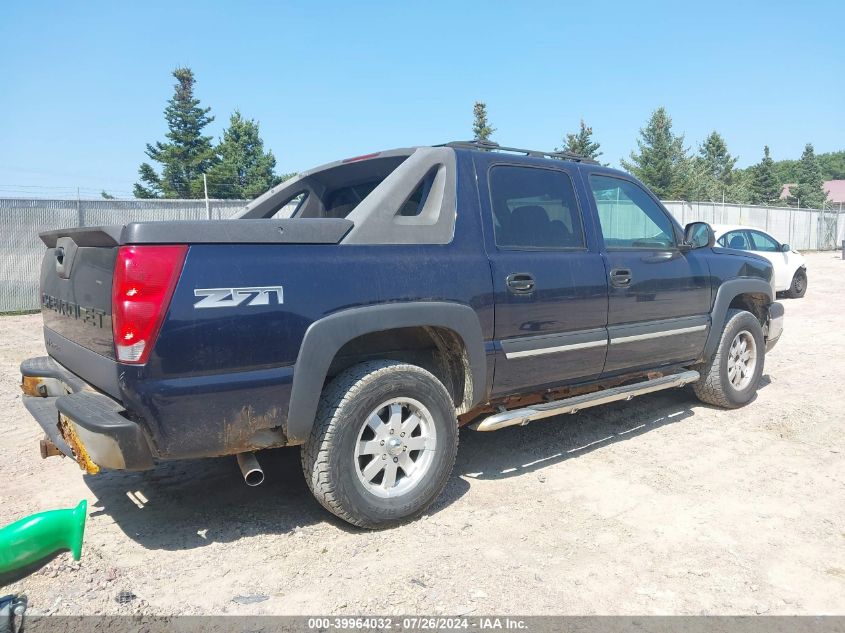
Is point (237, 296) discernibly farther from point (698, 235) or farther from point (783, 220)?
point (783, 220)

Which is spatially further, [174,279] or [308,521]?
[308,521]

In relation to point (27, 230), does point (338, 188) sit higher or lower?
lower

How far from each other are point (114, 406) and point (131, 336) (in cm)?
35

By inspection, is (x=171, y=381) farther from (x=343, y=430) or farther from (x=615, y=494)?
(x=615, y=494)

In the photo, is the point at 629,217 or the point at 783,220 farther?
the point at 783,220

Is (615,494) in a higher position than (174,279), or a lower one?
lower

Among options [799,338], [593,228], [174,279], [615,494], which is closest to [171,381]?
[174,279]

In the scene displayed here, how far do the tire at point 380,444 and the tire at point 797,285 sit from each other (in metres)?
13.7

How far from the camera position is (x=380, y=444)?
3.25 metres

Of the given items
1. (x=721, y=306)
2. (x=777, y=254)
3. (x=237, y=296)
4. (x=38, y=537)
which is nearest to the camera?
(x=38, y=537)

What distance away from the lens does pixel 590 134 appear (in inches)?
1860

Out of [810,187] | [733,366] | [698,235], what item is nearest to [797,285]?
[733,366]

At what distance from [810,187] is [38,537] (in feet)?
226

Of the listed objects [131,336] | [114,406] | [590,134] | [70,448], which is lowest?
[70,448]
